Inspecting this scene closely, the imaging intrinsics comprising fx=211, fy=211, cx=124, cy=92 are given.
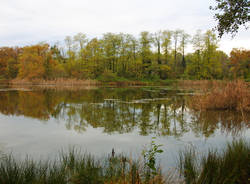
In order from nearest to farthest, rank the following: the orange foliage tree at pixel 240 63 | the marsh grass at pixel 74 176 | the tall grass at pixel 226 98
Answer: the marsh grass at pixel 74 176
the tall grass at pixel 226 98
the orange foliage tree at pixel 240 63

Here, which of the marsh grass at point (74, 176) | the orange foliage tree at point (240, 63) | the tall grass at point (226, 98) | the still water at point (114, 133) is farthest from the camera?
the orange foliage tree at point (240, 63)

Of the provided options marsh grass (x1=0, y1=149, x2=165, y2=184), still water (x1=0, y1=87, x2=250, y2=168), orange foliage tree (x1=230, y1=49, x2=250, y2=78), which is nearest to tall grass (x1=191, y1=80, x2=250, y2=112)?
still water (x1=0, y1=87, x2=250, y2=168)

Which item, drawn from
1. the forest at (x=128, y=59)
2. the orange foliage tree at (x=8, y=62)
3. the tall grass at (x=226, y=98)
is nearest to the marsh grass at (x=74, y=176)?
the tall grass at (x=226, y=98)

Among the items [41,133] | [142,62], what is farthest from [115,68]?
[41,133]

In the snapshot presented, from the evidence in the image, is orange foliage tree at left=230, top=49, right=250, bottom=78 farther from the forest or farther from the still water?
the still water

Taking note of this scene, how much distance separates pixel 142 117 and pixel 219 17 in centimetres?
475

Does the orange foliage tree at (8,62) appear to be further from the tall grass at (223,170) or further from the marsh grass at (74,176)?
the tall grass at (223,170)

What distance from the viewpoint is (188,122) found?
8.29 meters

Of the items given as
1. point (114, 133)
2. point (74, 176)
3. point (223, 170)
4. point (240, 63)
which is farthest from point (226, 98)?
point (240, 63)

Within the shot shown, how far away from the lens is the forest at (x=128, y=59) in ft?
147

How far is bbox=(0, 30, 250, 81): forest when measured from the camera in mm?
44812

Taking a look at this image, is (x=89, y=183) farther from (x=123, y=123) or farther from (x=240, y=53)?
(x=240, y=53)

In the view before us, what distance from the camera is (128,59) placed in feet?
175

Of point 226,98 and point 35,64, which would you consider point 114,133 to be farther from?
point 35,64
